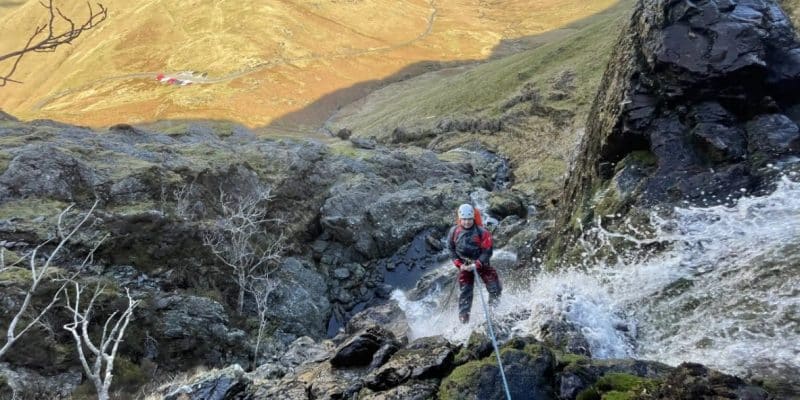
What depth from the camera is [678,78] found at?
1666 cm

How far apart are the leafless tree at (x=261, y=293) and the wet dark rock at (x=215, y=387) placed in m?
10.4

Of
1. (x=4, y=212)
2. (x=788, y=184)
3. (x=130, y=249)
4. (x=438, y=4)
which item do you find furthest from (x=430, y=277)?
(x=438, y=4)

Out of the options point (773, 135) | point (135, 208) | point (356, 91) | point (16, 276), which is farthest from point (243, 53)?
point (773, 135)

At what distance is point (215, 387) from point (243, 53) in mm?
103429

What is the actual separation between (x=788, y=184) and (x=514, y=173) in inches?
1290

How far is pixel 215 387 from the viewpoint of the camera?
11.3 metres

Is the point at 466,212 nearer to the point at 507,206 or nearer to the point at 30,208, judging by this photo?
the point at 30,208

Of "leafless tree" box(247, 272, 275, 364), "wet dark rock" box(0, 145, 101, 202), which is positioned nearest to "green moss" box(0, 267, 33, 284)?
"wet dark rock" box(0, 145, 101, 202)

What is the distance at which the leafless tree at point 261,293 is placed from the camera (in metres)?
23.2

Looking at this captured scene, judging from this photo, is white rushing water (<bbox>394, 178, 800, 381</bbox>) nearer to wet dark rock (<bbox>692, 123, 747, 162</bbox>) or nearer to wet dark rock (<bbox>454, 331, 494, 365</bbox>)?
wet dark rock (<bbox>692, 123, 747, 162</bbox>)

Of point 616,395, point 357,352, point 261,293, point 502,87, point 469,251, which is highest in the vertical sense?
point 616,395

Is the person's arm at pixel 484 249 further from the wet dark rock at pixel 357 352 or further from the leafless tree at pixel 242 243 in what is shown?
the leafless tree at pixel 242 243

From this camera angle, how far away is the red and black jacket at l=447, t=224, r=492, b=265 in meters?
14.0

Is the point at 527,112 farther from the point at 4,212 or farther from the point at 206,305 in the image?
the point at 4,212
